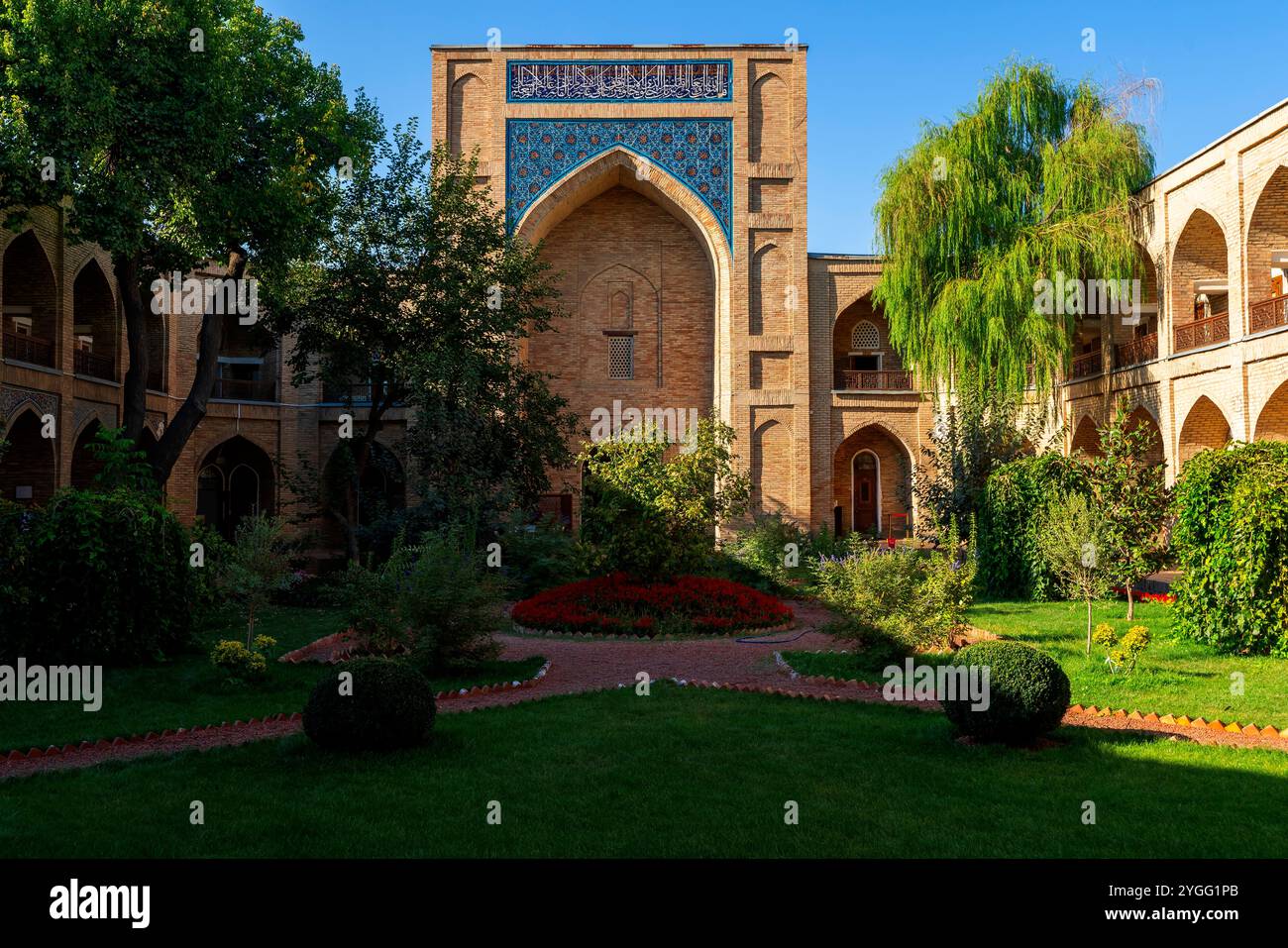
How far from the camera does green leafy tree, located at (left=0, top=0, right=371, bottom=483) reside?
13539 mm

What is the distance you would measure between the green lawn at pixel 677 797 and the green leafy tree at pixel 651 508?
6.71m

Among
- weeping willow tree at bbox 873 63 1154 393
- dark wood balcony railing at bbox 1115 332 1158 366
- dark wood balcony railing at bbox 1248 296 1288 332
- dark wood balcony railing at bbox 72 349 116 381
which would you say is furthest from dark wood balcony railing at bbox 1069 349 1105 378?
dark wood balcony railing at bbox 72 349 116 381

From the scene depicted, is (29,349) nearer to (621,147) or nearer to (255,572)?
(255,572)

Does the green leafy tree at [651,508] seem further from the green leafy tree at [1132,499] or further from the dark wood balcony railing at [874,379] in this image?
the dark wood balcony railing at [874,379]

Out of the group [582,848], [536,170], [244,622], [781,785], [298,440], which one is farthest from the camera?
[298,440]

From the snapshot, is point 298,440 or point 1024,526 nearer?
point 1024,526

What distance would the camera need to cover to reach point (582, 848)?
469 centimetres

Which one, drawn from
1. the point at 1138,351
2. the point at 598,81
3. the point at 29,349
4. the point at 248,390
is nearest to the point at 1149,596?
the point at 1138,351

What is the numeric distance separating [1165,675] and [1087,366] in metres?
15.9

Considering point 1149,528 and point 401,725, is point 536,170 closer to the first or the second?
point 1149,528

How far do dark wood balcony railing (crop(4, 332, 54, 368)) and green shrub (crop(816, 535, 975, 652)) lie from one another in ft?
53.2

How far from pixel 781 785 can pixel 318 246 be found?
53.2ft

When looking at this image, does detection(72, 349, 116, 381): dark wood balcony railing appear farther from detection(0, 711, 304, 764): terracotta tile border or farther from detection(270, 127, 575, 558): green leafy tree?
detection(0, 711, 304, 764): terracotta tile border

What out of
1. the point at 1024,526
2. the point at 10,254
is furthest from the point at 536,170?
the point at 1024,526
